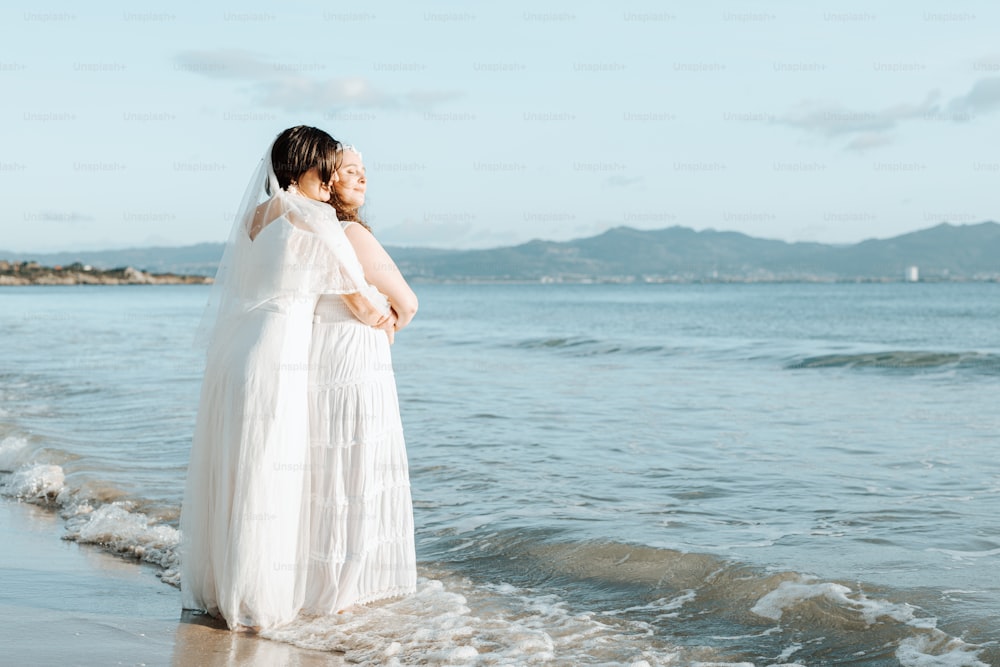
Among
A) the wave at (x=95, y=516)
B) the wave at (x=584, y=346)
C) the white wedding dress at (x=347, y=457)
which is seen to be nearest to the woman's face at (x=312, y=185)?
the white wedding dress at (x=347, y=457)

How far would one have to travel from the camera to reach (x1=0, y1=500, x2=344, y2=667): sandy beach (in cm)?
404

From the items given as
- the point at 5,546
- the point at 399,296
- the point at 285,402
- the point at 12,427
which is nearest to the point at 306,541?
the point at 285,402

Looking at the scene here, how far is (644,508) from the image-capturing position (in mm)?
6949

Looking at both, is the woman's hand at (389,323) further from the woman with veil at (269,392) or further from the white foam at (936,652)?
the white foam at (936,652)

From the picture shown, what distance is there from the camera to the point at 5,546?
5973mm

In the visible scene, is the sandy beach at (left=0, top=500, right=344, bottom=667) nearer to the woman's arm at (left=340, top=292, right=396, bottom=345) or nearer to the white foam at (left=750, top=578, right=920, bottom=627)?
the woman's arm at (left=340, top=292, right=396, bottom=345)

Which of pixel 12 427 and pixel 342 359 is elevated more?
pixel 342 359

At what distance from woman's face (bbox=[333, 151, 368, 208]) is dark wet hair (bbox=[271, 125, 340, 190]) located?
3.4 inches

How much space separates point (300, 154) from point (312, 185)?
0.14 meters

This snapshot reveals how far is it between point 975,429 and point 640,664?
7824 millimetres

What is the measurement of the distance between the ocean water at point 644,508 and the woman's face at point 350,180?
6.27ft

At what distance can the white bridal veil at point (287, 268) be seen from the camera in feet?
13.8

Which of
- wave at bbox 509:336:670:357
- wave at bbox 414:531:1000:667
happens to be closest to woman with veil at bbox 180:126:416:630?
wave at bbox 414:531:1000:667

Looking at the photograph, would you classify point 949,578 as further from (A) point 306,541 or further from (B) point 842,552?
(A) point 306,541
